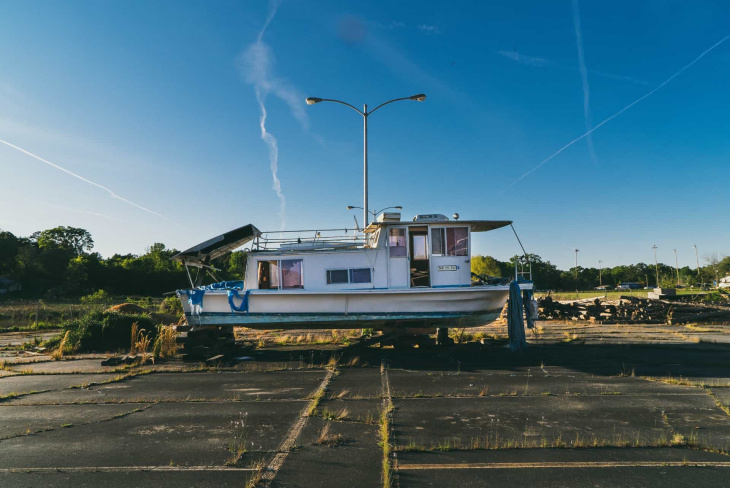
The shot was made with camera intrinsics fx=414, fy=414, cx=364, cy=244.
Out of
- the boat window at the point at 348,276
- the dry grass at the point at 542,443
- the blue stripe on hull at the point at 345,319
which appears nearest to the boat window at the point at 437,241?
the blue stripe on hull at the point at 345,319

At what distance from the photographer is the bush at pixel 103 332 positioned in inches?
549

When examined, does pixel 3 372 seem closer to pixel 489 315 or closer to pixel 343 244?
pixel 343 244

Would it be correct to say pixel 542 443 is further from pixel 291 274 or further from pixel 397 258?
pixel 291 274

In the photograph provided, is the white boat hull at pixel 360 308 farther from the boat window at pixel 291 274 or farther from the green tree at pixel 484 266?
the green tree at pixel 484 266

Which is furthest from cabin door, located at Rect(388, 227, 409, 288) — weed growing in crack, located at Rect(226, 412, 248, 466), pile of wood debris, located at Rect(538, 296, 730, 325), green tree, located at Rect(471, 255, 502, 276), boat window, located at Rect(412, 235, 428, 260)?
green tree, located at Rect(471, 255, 502, 276)

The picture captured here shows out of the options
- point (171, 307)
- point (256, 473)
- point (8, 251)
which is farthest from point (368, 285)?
point (8, 251)

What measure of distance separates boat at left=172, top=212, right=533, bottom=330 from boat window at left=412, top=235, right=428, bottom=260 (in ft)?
0.10

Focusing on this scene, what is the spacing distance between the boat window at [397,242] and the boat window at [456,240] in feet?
4.46

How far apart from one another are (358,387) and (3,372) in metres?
9.26

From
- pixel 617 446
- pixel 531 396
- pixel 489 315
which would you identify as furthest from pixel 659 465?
Answer: pixel 489 315

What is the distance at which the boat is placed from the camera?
12.4 m

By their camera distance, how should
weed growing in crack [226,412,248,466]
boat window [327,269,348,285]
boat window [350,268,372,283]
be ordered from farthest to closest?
boat window [327,269,348,285], boat window [350,268,372,283], weed growing in crack [226,412,248,466]

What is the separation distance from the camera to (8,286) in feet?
184

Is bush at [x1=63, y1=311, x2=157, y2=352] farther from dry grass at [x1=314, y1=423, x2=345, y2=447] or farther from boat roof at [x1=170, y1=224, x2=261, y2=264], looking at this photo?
dry grass at [x1=314, y1=423, x2=345, y2=447]
